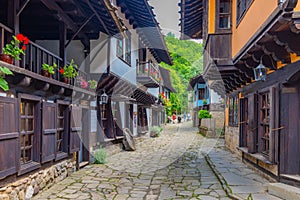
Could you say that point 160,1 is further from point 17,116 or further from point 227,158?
point 17,116

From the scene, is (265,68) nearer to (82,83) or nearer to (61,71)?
(61,71)

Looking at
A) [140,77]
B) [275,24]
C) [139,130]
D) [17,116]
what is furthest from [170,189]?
[139,130]

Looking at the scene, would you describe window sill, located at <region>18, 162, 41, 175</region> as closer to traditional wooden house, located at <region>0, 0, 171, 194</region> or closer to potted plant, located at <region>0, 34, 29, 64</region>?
traditional wooden house, located at <region>0, 0, 171, 194</region>

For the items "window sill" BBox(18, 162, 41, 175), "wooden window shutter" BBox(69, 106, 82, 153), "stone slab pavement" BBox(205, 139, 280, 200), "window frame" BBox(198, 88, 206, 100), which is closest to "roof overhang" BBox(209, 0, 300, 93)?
"stone slab pavement" BBox(205, 139, 280, 200)

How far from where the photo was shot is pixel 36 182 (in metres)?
5.66

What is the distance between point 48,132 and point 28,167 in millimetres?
996

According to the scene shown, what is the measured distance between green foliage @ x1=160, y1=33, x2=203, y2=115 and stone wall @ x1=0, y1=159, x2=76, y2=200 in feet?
62.4

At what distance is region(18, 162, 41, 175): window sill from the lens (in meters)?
5.04

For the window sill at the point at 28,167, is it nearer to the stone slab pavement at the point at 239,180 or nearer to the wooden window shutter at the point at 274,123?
the stone slab pavement at the point at 239,180

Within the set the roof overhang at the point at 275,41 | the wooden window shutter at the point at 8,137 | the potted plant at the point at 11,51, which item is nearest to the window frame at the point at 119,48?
the roof overhang at the point at 275,41

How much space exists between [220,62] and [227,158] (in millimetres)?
3503

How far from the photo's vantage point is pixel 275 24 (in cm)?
430

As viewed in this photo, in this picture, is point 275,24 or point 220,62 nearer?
point 275,24

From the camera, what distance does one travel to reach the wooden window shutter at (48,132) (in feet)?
19.4
